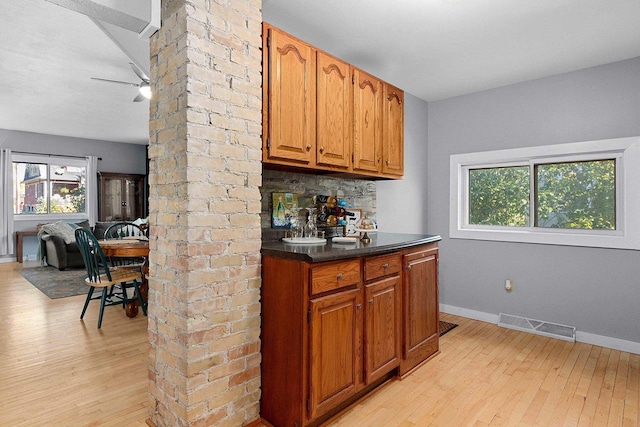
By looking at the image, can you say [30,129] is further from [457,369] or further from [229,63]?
[457,369]

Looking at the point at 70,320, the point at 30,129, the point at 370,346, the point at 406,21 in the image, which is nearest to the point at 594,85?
the point at 406,21

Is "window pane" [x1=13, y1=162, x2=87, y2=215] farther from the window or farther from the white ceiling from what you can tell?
the white ceiling

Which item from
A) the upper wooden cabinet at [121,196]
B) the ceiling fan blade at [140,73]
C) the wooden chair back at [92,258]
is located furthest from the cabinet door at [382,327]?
the upper wooden cabinet at [121,196]

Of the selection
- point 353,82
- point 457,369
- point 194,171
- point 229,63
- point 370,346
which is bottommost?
point 457,369

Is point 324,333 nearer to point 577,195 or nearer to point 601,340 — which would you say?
point 601,340

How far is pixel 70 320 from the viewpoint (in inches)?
142

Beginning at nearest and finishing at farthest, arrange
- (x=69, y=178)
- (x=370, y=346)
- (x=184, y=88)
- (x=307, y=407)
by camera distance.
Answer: (x=184, y=88)
(x=307, y=407)
(x=370, y=346)
(x=69, y=178)

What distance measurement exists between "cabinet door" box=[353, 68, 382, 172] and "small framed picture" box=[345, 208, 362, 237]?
0.43m

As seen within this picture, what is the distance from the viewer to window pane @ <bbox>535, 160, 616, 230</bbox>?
3.21 m

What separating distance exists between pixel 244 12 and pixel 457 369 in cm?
276

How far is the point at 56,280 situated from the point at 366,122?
535 centimetres

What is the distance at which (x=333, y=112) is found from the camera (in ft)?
8.15

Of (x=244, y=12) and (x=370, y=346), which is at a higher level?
(x=244, y=12)

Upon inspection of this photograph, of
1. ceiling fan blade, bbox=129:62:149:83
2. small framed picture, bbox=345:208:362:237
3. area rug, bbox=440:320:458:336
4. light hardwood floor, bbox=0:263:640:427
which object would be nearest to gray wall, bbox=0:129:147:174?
light hardwood floor, bbox=0:263:640:427
